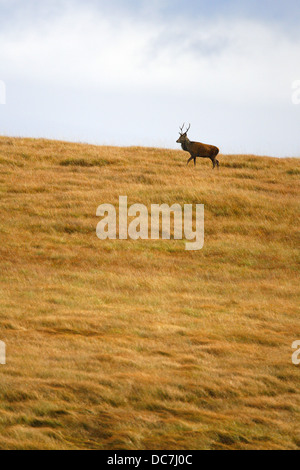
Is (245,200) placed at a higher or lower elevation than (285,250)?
higher

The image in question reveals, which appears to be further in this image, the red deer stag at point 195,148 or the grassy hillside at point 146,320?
the red deer stag at point 195,148

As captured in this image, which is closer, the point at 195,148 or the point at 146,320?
the point at 146,320

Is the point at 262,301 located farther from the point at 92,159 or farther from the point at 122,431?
the point at 92,159

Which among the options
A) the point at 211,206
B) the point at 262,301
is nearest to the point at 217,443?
the point at 262,301

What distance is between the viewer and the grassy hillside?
752 cm

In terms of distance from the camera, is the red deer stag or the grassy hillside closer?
the grassy hillside

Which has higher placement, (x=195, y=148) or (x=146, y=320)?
(x=195, y=148)

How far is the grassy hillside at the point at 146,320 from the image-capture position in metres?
7.52

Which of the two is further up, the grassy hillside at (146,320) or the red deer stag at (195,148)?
the red deer stag at (195,148)

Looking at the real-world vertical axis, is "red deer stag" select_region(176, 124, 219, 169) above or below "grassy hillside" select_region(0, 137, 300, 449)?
above

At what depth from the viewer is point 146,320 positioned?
11.8 metres

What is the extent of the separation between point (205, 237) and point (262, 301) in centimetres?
675

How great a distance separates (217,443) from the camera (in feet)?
23.2

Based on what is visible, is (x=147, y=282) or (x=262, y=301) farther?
(x=147, y=282)
